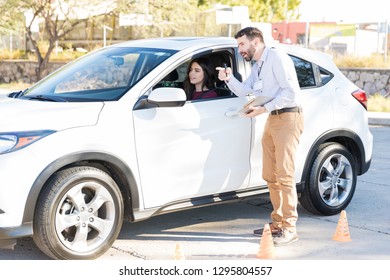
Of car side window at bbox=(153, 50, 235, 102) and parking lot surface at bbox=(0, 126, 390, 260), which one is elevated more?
car side window at bbox=(153, 50, 235, 102)

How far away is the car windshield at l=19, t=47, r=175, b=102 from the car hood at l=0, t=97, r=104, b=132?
0.85 feet

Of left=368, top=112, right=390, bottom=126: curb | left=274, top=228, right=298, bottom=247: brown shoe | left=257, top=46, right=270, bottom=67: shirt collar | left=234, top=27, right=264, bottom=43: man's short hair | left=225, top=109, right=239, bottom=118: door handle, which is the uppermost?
left=234, top=27, right=264, bottom=43: man's short hair

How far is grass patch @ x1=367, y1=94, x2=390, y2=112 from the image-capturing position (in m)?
18.9

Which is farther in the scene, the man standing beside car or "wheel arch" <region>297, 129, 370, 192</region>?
"wheel arch" <region>297, 129, 370, 192</region>

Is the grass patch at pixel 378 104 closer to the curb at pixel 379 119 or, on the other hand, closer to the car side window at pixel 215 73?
the curb at pixel 379 119

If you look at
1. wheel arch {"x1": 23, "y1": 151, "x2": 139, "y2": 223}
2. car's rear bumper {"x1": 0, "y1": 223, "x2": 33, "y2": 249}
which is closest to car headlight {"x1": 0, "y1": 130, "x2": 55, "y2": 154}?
wheel arch {"x1": 23, "y1": 151, "x2": 139, "y2": 223}

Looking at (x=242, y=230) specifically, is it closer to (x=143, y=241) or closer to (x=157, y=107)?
(x=143, y=241)

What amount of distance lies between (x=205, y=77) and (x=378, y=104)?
14.2m

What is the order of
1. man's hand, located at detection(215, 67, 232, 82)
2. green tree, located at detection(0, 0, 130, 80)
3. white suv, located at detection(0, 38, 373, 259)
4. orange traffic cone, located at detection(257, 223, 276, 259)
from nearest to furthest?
white suv, located at detection(0, 38, 373, 259) < orange traffic cone, located at detection(257, 223, 276, 259) < man's hand, located at detection(215, 67, 232, 82) < green tree, located at detection(0, 0, 130, 80)

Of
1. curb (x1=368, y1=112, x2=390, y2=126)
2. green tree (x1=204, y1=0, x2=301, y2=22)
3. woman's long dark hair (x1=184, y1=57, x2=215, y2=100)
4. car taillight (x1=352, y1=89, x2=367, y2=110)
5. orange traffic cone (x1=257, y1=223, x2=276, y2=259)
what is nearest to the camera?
orange traffic cone (x1=257, y1=223, x2=276, y2=259)

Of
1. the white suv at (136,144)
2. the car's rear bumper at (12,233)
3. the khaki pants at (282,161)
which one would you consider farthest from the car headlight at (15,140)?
the khaki pants at (282,161)

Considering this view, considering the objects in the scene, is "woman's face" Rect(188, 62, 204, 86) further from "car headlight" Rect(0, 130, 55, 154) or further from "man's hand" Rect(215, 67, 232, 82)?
"car headlight" Rect(0, 130, 55, 154)

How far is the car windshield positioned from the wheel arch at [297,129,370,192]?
5.39 feet
